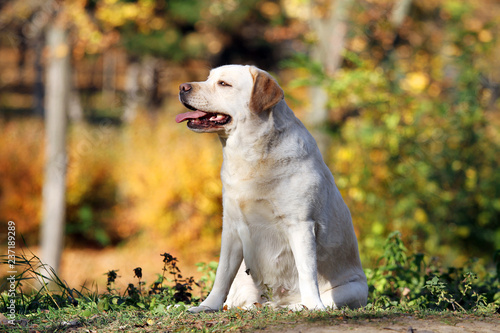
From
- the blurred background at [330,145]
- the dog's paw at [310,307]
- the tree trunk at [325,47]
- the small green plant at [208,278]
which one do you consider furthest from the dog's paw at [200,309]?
the tree trunk at [325,47]

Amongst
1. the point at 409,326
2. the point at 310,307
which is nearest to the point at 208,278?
the point at 310,307

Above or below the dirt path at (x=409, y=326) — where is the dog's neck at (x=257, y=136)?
above

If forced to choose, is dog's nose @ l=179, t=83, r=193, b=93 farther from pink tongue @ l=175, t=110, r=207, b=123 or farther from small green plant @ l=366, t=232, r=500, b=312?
small green plant @ l=366, t=232, r=500, b=312

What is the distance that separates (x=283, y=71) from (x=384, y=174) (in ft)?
47.2

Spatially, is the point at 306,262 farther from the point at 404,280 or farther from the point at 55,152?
the point at 55,152

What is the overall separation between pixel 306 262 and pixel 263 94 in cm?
104

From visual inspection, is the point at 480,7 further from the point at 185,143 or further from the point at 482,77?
the point at 185,143

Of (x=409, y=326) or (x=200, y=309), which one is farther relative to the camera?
(x=200, y=309)

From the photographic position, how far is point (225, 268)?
368cm

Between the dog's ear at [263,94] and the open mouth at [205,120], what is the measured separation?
197 millimetres

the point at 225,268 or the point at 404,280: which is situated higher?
the point at 225,268

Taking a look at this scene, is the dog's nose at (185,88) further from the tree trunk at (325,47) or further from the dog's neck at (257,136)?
the tree trunk at (325,47)

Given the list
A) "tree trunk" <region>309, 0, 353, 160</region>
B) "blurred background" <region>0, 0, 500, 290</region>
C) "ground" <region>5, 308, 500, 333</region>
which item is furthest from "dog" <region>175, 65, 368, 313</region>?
"tree trunk" <region>309, 0, 353, 160</region>

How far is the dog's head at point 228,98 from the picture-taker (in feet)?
11.2
